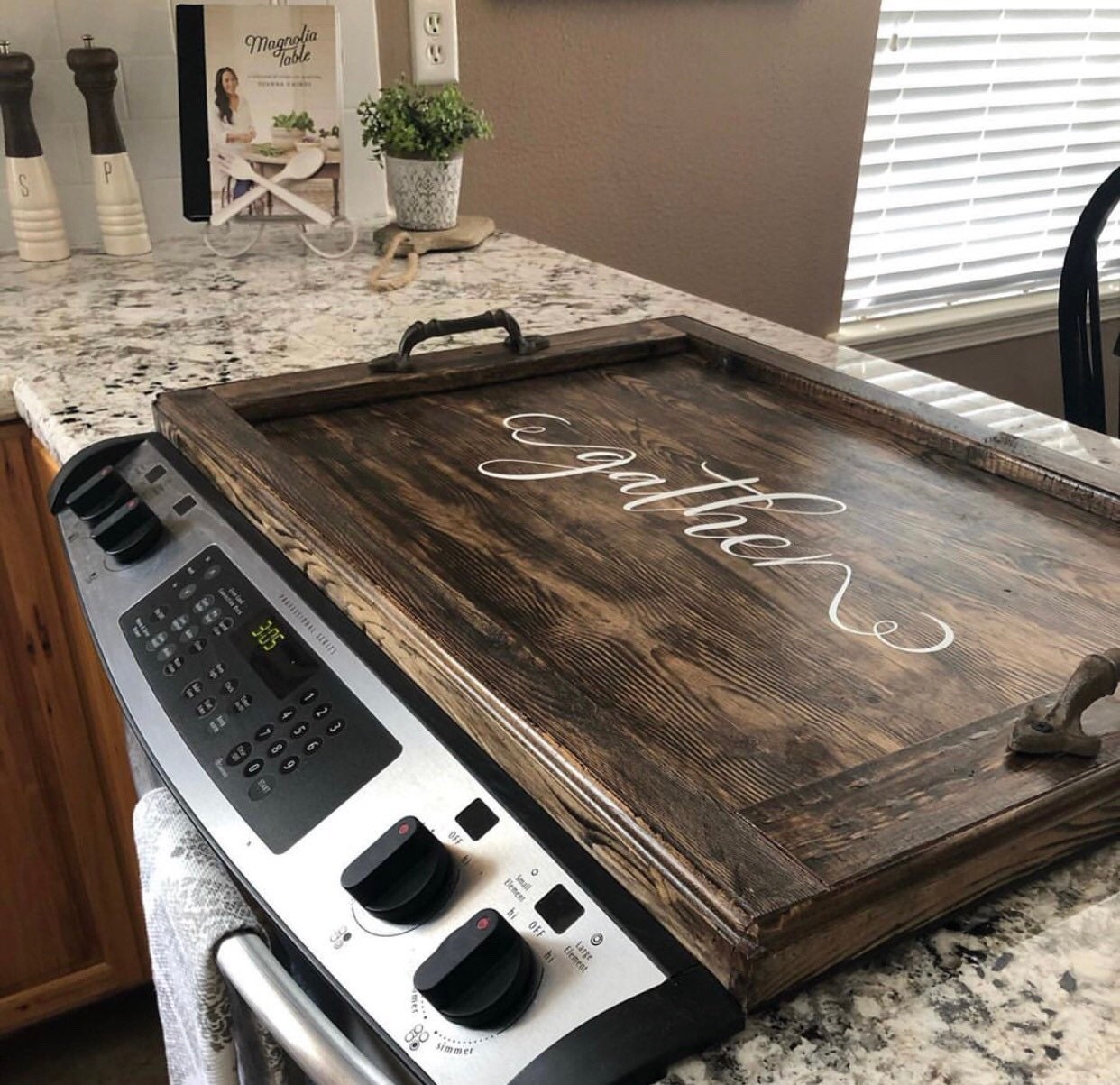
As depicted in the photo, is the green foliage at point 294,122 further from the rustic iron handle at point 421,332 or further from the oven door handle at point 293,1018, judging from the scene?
the oven door handle at point 293,1018

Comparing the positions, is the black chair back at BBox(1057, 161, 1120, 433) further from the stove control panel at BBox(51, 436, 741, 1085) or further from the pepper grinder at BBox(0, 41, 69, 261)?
the pepper grinder at BBox(0, 41, 69, 261)

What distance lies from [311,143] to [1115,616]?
46.0 inches

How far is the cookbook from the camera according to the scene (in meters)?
1.44

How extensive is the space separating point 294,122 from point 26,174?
335 mm

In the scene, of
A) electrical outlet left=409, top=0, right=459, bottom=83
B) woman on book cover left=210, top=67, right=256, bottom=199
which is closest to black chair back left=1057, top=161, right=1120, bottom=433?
electrical outlet left=409, top=0, right=459, bottom=83

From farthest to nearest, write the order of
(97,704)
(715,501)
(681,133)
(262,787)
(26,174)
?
(681,133) → (26,174) → (97,704) → (715,501) → (262,787)

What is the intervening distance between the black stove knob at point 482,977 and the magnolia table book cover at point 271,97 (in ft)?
3.95

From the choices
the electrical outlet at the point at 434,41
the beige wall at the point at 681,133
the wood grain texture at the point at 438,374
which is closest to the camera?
the wood grain texture at the point at 438,374

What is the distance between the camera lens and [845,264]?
235 centimetres

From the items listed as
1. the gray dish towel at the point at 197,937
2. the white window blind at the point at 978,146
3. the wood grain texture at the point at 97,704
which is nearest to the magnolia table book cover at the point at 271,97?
the wood grain texture at the point at 97,704

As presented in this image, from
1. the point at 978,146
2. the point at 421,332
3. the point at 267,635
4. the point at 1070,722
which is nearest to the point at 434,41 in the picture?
the point at 421,332

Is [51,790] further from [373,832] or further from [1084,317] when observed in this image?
[1084,317]

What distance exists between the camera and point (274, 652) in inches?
27.5

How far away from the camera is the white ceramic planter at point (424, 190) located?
154 centimetres
